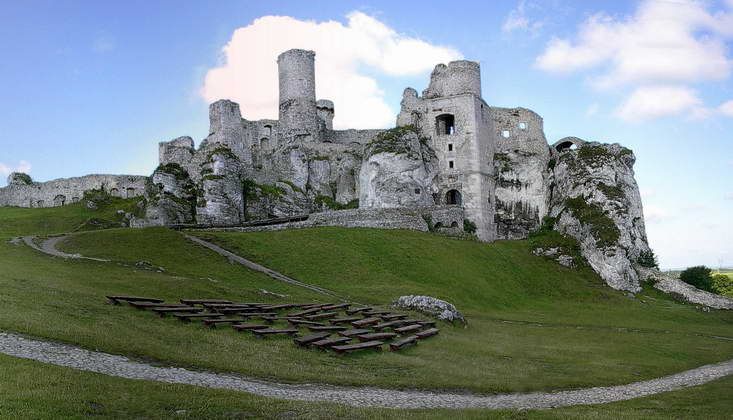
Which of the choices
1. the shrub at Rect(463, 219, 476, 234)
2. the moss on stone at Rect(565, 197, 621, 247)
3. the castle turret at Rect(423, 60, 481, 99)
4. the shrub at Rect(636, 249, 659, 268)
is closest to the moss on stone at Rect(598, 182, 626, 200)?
the moss on stone at Rect(565, 197, 621, 247)

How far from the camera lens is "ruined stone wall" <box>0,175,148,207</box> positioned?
90438mm

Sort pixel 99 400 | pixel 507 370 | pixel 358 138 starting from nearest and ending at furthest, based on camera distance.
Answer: pixel 99 400
pixel 507 370
pixel 358 138

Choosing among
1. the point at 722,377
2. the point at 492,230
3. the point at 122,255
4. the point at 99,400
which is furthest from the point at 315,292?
the point at 492,230

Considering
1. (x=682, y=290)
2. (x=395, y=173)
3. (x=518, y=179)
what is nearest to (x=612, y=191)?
(x=518, y=179)

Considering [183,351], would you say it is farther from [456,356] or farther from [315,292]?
[315,292]

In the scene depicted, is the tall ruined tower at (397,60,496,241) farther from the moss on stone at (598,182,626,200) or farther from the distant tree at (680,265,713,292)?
the distant tree at (680,265,713,292)

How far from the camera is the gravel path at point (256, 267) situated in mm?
42656

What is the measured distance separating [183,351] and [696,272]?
2615 inches

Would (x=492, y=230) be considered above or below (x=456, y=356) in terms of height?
above

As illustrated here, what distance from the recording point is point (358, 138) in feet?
283

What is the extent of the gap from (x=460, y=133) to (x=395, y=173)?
10578 mm

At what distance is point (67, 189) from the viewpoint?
299 feet

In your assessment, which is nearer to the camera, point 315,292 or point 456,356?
point 456,356

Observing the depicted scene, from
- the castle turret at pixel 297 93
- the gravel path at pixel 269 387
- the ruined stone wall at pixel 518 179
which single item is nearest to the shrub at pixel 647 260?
the ruined stone wall at pixel 518 179
